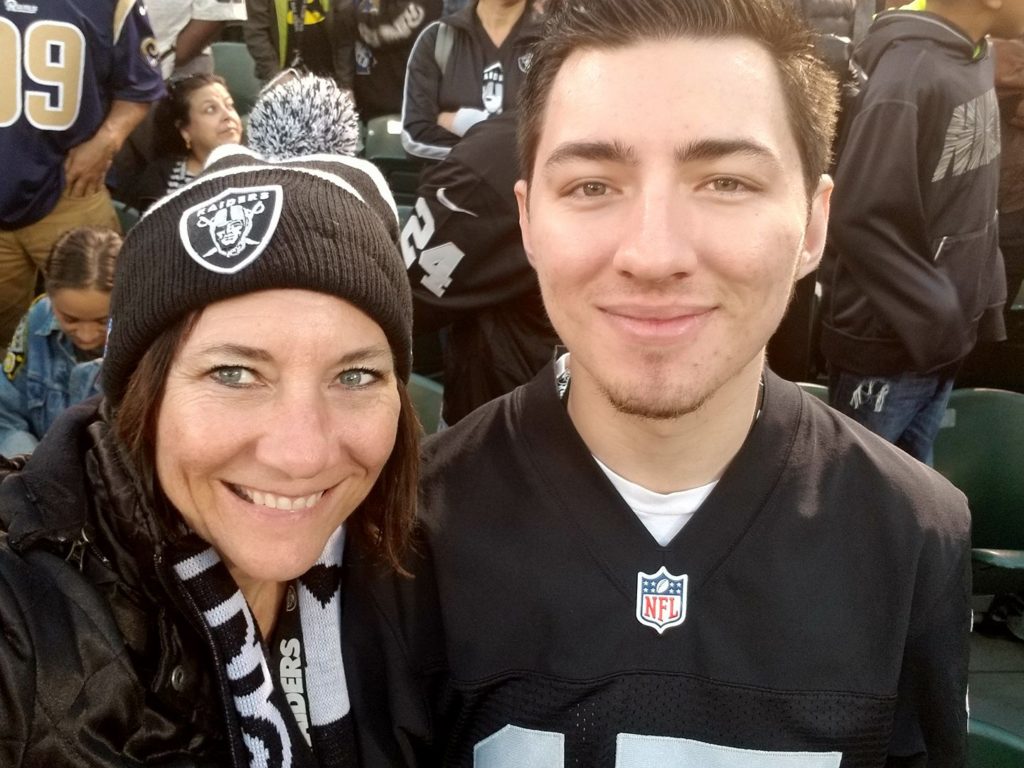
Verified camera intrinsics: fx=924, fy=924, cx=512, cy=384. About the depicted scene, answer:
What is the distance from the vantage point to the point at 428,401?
8.41ft

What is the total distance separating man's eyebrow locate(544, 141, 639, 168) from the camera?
1.18 meters

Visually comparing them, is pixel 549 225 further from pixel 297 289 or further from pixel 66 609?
pixel 66 609

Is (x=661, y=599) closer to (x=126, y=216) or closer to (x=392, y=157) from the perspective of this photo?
(x=126, y=216)

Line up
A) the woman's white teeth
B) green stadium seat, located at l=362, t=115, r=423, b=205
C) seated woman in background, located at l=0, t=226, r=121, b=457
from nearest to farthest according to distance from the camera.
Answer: the woman's white teeth < seated woman in background, located at l=0, t=226, r=121, b=457 < green stadium seat, located at l=362, t=115, r=423, b=205

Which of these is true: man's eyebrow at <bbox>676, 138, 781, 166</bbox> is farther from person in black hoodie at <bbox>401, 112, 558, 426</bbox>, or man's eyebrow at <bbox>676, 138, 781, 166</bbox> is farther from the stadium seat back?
the stadium seat back

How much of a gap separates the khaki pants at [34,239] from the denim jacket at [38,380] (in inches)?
22.8

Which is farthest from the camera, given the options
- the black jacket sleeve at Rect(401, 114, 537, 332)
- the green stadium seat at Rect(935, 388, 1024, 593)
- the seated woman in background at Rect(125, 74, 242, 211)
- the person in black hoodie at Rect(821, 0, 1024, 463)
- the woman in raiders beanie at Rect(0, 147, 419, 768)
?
the seated woman in background at Rect(125, 74, 242, 211)

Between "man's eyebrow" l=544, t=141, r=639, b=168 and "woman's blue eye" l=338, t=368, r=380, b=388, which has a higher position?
"man's eyebrow" l=544, t=141, r=639, b=168

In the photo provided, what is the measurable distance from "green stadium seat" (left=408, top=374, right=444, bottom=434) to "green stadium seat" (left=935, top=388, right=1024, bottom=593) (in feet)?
4.52

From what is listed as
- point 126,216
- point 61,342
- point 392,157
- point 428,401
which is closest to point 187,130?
point 126,216

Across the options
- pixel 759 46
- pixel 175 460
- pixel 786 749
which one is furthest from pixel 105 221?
pixel 786 749

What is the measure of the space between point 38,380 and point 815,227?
2293 millimetres

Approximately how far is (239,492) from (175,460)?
92 mm

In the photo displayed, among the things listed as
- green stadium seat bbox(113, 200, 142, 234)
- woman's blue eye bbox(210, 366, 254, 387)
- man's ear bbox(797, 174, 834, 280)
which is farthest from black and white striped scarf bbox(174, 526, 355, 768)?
green stadium seat bbox(113, 200, 142, 234)
